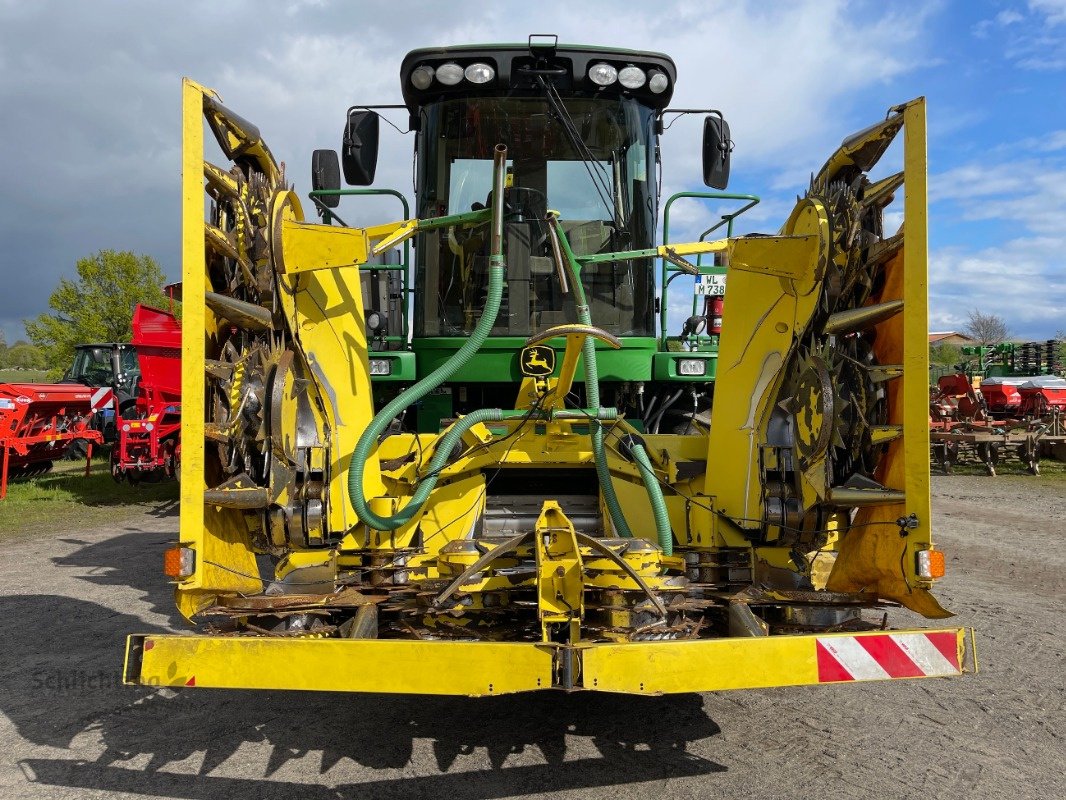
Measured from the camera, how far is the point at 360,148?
477 centimetres

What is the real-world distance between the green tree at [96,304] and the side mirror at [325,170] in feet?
110

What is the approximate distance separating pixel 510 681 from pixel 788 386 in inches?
74.5

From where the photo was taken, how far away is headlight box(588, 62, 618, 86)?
4.57 m

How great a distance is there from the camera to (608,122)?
482cm

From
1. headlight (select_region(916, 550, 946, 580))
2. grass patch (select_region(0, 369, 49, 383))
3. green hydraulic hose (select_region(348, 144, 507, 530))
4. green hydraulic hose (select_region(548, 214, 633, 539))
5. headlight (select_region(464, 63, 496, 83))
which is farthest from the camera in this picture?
grass patch (select_region(0, 369, 49, 383))

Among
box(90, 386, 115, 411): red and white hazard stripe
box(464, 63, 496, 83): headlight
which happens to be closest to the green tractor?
box(464, 63, 496, 83): headlight

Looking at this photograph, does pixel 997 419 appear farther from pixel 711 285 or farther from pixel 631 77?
pixel 631 77

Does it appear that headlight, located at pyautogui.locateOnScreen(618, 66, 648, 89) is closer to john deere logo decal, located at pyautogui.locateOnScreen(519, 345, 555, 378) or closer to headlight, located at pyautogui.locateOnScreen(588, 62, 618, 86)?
headlight, located at pyautogui.locateOnScreen(588, 62, 618, 86)

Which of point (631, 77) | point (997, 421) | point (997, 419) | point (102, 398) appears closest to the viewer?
point (631, 77)

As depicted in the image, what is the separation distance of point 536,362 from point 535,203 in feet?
3.93

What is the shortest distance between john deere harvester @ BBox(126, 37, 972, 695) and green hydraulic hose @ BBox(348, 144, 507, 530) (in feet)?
0.06

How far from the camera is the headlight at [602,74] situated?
4574mm

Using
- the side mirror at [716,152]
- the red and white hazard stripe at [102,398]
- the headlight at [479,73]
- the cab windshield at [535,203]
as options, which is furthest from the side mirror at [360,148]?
the red and white hazard stripe at [102,398]

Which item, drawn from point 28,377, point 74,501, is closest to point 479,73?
point 74,501
